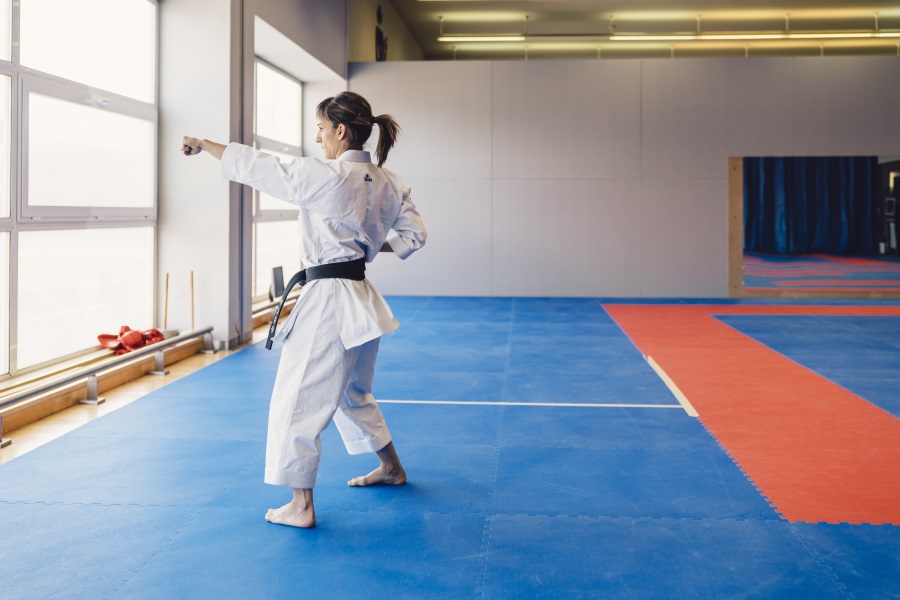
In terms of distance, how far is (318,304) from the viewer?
2.82 metres

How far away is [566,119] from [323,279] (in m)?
8.33

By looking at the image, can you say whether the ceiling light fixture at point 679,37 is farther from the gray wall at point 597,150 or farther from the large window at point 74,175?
the large window at point 74,175

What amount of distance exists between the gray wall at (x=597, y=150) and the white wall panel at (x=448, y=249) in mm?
18

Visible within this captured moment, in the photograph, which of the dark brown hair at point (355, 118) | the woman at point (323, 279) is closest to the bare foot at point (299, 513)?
the woman at point (323, 279)

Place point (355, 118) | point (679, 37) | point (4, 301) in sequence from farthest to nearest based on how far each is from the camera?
point (679, 37)
point (4, 301)
point (355, 118)

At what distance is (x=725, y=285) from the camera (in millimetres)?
10672

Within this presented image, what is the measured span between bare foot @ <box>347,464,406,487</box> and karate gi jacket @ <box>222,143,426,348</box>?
0.65 meters

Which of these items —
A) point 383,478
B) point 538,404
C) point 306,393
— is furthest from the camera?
point 538,404

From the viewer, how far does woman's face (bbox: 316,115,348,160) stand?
2885mm

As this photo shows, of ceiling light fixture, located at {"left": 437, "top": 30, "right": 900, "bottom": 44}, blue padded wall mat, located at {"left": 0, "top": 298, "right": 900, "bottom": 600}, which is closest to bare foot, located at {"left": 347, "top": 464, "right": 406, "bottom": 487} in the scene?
blue padded wall mat, located at {"left": 0, "top": 298, "right": 900, "bottom": 600}

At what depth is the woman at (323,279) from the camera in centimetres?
272

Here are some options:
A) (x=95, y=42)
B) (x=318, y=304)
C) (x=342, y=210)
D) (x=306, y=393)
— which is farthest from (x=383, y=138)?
(x=95, y=42)

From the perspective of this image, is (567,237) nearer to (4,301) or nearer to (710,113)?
(710,113)

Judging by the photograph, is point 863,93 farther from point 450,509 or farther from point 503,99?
point 450,509
